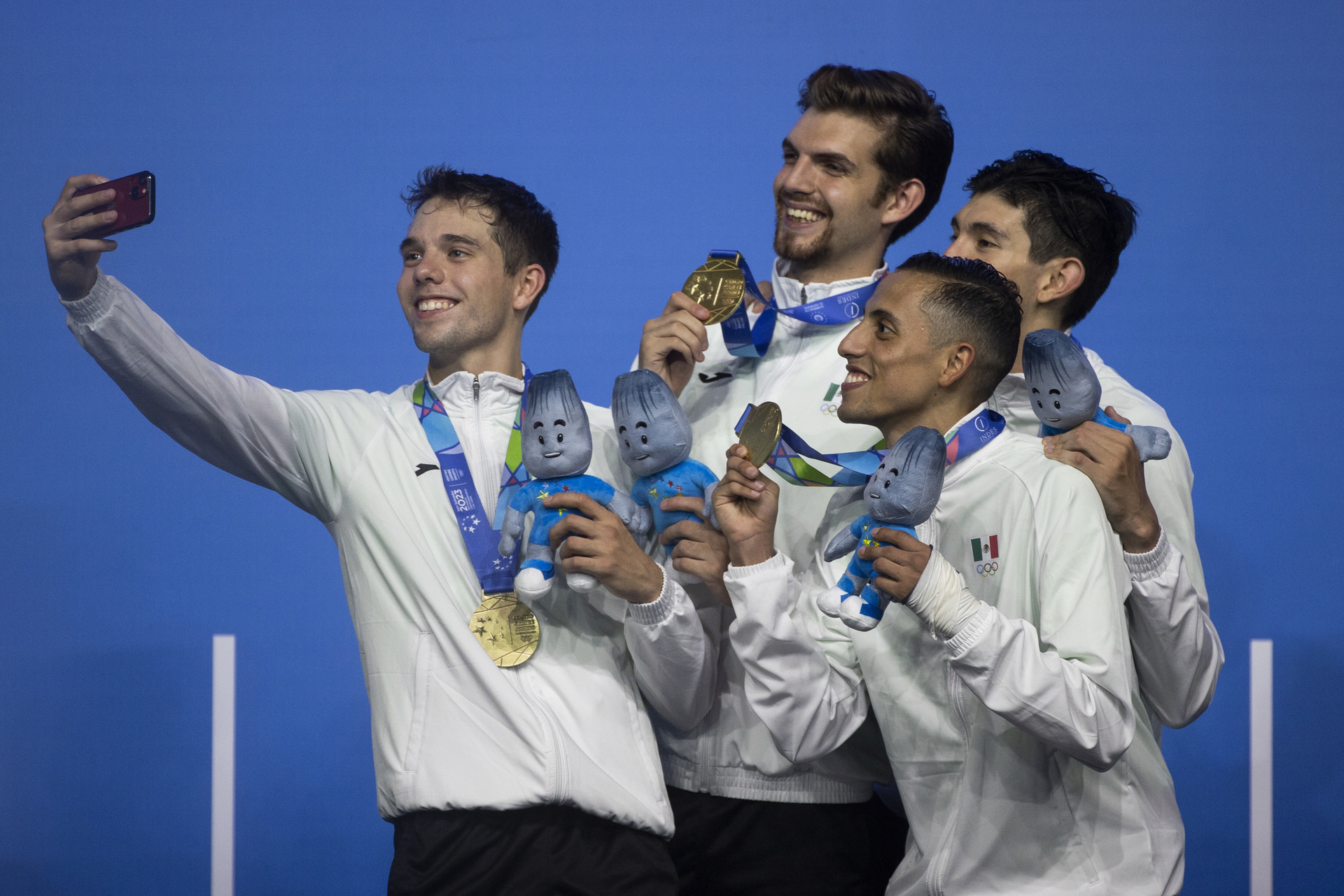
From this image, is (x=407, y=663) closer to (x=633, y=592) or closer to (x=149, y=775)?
(x=633, y=592)

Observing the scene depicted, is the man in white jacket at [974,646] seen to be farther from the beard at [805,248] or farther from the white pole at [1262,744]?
the white pole at [1262,744]

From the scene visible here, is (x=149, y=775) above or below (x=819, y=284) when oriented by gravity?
below

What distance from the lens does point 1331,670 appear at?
3137mm

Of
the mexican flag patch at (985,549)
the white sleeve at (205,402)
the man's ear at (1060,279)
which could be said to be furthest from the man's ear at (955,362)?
the white sleeve at (205,402)

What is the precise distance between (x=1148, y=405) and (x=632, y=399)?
0.97 metres

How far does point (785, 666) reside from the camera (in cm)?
168

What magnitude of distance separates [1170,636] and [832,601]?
56 cm

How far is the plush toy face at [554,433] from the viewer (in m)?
1.77

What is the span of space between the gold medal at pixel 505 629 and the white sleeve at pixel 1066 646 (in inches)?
25.9

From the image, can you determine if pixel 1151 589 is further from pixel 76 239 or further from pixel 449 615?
pixel 76 239

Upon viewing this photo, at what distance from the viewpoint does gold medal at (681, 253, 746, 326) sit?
2020 mm

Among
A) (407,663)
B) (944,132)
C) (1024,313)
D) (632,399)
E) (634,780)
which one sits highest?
(944,132)

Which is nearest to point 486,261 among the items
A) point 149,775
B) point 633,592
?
point 633,592

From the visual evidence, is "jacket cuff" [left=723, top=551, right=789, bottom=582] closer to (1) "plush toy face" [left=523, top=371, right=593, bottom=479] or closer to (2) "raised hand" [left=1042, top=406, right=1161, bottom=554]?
(1) "plush toy face" [left=523, top=371, right=593, bottom=479]
